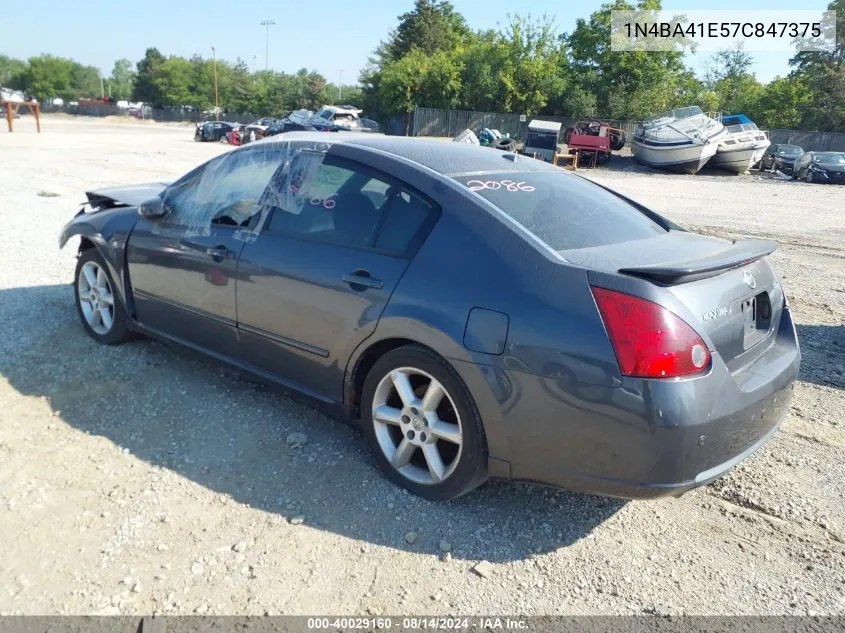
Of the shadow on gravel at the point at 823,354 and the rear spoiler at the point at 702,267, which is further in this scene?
the shadow on gravel at the point at 823,354

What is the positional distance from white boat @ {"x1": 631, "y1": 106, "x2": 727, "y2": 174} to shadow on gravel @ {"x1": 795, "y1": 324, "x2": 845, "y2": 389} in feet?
81.0

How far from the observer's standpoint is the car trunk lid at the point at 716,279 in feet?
8.43

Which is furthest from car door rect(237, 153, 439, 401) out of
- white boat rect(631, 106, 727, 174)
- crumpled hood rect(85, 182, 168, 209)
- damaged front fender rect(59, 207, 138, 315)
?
white boat rect(631, 106, 727, 174)

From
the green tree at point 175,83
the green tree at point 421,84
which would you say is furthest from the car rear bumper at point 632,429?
the green tree at point 175,83

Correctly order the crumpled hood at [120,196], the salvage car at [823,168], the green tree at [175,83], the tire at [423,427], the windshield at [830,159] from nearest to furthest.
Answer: the tire at [423,427] → the crumpled hood at [120,196] → the salvage car at [823,168] → the windshield at [830,159] → the green tree at [175,83]

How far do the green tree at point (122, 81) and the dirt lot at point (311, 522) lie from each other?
409 ft

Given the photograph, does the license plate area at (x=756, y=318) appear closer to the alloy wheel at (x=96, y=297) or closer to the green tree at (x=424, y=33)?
the alloy wheel at (x=96, y=297)

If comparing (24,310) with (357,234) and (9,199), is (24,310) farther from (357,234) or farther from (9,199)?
(9,199)

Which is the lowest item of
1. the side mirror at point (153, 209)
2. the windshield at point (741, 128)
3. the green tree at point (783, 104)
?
the side mirror at point (153, 209)

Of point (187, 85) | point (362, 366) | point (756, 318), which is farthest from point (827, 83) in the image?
point (187, 85)

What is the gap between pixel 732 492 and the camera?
3.24m

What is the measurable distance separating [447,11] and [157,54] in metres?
55.2

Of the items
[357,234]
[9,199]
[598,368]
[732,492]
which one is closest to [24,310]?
[357,234]

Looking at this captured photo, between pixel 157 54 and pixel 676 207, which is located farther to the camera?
pixel 157 54
